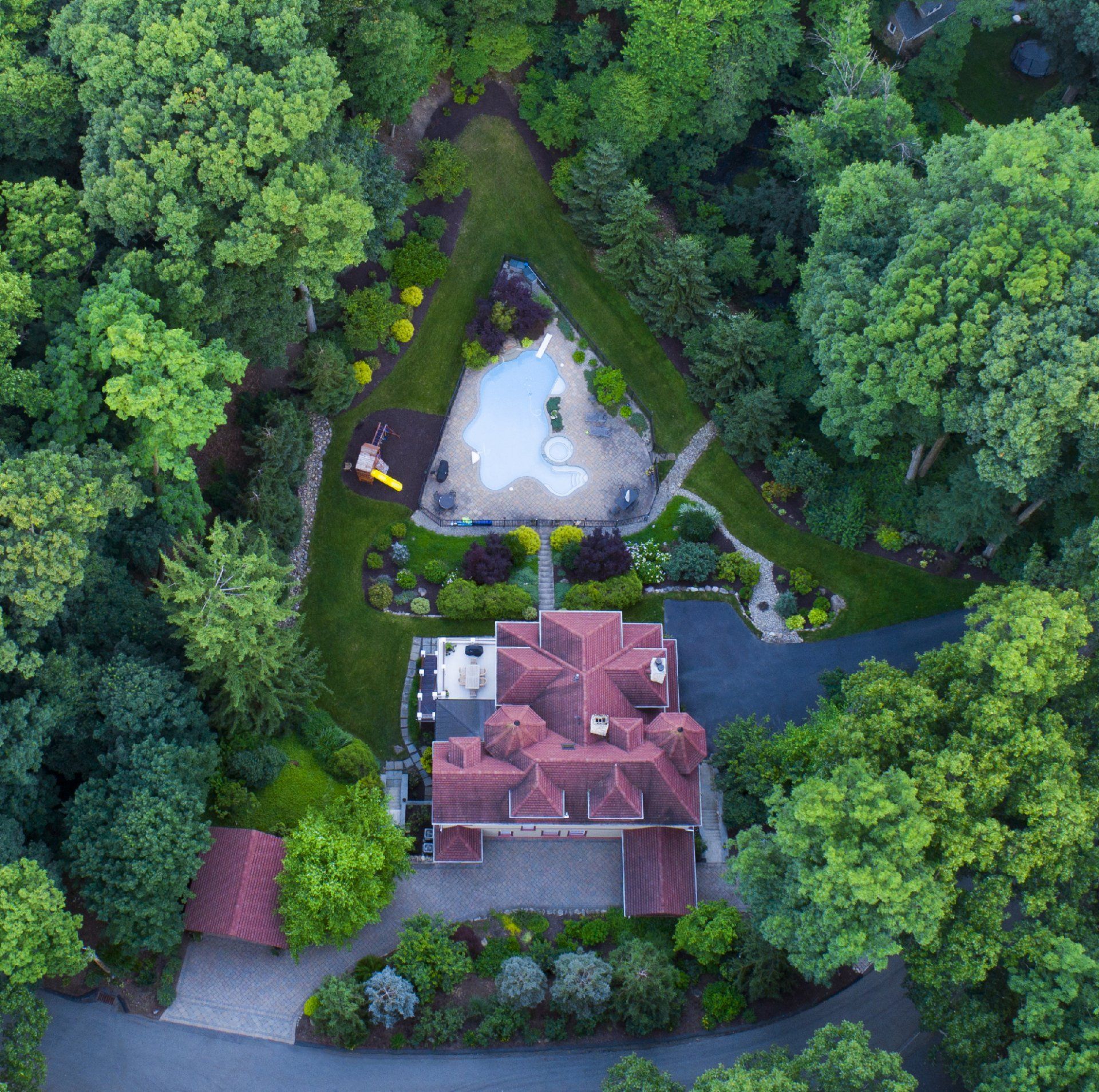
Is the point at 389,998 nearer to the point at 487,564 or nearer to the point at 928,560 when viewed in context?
the point at 487,564

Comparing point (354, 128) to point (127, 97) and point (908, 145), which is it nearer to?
point (127, 97)

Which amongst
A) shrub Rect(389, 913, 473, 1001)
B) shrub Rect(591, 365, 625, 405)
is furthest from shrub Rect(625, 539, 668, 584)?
shrub Rect(389, 913, 473, 1001)

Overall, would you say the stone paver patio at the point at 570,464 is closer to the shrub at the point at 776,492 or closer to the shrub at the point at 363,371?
the shrub at the point at 363,371

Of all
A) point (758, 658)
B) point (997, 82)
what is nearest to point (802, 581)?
point (758, 658)

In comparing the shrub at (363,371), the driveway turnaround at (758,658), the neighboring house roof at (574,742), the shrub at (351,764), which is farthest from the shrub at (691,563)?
the shrub at (363,371)

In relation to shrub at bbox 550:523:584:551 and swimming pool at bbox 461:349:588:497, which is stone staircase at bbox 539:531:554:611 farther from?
swimming pool at bbox 461:349:588:497
